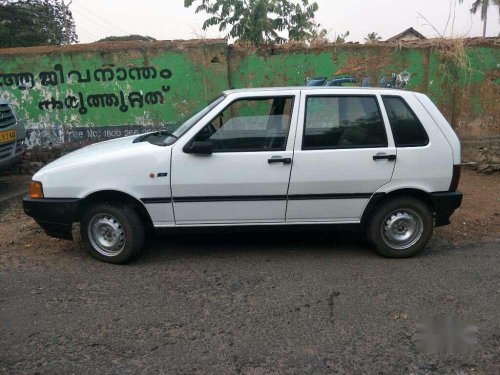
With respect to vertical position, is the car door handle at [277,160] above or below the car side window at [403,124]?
below

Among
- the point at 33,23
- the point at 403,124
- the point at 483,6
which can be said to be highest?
the point at 483,6

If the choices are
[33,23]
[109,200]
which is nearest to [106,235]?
[109,200]

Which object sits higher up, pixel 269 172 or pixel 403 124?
pixel 403 124

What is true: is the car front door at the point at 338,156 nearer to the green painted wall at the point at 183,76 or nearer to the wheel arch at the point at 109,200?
the wheel arch at the point at 109,200

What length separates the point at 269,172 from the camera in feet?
14.3

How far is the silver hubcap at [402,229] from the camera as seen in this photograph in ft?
15.2

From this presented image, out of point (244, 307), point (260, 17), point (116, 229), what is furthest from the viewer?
point (260, 17)

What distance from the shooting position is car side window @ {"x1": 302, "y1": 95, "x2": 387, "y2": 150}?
4449 mm

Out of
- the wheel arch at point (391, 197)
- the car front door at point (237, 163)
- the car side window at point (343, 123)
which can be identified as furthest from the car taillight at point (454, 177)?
the car front door at point (237, 163)

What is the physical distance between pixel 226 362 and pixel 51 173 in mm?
2536

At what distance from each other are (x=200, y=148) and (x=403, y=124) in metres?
1.98

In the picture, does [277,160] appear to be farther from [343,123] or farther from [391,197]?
[391,197]

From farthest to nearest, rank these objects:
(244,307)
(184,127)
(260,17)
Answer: (260,17)
(184,127)
(244,307)

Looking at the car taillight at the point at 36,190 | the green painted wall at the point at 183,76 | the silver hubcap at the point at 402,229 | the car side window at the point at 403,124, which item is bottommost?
A: the silver hubcap at the point at 402,229
